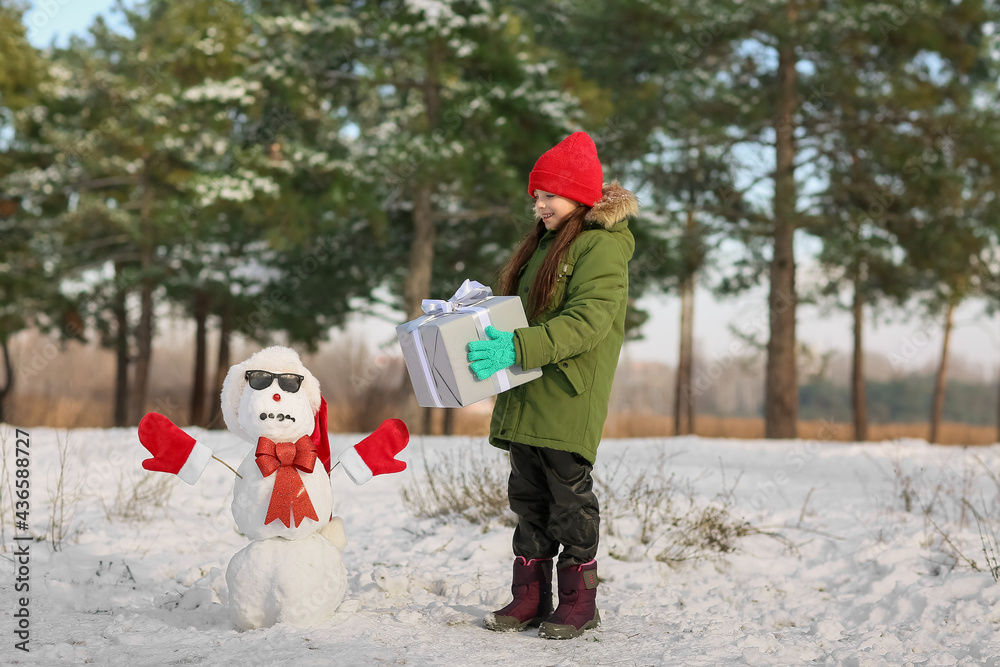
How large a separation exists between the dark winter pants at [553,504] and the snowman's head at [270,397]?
811mm

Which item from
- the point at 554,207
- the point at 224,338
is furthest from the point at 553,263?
the point at 224,338

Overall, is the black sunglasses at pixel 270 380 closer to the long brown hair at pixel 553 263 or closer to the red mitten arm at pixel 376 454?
the red mitten arm at pixel 376 454

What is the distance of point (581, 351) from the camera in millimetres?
2777

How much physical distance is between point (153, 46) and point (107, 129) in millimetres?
2262

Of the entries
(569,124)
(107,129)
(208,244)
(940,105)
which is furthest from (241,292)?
(940,105)

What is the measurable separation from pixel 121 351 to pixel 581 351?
17.5m

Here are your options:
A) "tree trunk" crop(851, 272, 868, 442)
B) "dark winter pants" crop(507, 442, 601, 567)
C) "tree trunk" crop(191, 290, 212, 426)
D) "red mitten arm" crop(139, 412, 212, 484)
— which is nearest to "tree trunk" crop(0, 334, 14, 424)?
"tree trunk" crop(191, 290, 212, 426)

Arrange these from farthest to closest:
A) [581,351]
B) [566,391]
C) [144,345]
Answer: [144,345] < [566,391] < [581,351]

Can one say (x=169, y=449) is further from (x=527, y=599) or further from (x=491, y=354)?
(x=527, y=599)

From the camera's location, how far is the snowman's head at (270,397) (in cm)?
279

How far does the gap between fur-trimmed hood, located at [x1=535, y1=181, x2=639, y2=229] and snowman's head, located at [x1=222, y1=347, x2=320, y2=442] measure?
44.3 inches

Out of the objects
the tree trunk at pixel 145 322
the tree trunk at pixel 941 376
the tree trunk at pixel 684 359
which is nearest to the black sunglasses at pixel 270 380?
the tree trunk at pixel 145 322

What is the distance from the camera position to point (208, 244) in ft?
50.4

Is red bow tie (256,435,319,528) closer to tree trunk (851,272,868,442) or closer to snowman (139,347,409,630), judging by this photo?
snowman (139,347,409,630)
